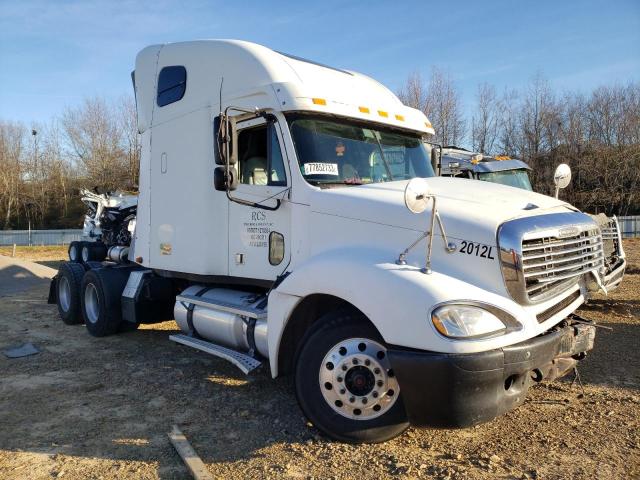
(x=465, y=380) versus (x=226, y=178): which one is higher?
(x=226, y=178)

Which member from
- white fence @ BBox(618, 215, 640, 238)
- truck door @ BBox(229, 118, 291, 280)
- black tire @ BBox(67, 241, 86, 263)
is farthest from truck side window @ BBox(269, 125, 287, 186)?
white fence @ BBox(618, 215, 640, 238)

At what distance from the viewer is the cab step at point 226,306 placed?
4.70 metres

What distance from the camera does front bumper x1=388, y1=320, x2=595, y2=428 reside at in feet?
9.96

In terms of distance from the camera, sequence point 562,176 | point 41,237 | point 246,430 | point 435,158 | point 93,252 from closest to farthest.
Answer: point 246,430
point 562,176
point 435,158
point 93,252
point 41,237

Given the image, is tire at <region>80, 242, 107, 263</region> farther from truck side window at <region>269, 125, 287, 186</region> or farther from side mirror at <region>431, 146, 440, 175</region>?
side mirror at <region>431, 146, 440, 175</region>

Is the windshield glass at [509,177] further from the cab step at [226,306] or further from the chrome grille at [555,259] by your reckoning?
the cab step at [226,306]

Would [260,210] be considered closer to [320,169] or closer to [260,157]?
[260,157]

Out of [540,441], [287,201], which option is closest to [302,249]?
[287,201]

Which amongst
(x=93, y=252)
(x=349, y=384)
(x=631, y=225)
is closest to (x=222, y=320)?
(x=349, y=384)

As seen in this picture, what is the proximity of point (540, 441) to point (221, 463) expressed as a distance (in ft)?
7.48

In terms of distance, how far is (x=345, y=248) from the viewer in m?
3.96

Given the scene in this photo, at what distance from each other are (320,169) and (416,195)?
131 centimetres

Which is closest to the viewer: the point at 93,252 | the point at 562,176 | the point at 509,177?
the point at 562,176

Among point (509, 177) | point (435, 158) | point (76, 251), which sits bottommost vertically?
point (76, 251)
